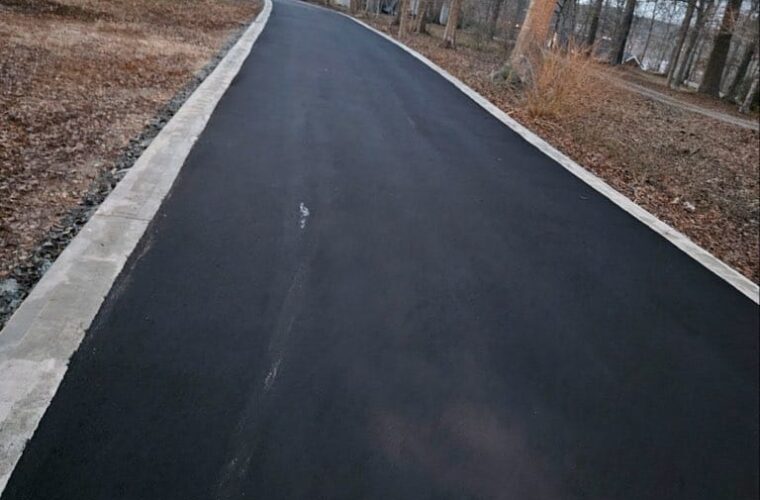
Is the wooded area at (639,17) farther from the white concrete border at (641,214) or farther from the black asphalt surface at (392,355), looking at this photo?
the black asphalt surface at (392,355)

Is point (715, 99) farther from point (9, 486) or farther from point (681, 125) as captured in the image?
point (9, 486)

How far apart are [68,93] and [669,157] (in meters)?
11.6

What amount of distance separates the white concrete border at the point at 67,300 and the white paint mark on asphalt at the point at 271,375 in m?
0.99

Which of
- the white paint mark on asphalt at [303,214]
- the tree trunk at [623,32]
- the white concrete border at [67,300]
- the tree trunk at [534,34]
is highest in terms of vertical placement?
the tree trunk at [623,32]

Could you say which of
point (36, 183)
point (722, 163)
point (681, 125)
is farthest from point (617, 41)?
point (36, 183)

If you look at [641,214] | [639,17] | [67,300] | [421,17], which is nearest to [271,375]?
[67,300]

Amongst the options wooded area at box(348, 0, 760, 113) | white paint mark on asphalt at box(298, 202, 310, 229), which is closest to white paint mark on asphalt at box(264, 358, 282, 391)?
white paint mark on asphalt at box(298, 202, 310, 229)

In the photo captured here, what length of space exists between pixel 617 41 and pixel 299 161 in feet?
112

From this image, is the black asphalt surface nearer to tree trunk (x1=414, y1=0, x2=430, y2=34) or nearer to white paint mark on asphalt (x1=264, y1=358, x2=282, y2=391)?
white paint mark on asphalt (x1=264, y1=358, x2=282, y2=391)

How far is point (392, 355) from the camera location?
3150 mm

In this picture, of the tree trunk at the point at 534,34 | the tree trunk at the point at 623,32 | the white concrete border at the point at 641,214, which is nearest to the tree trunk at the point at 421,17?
the tree trunk at the point at 623,32

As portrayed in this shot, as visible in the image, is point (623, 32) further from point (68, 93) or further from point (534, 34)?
point (68, 93)

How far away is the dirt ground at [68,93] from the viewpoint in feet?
13.7

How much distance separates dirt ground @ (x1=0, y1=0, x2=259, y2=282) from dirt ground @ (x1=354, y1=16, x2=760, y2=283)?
257 inches
